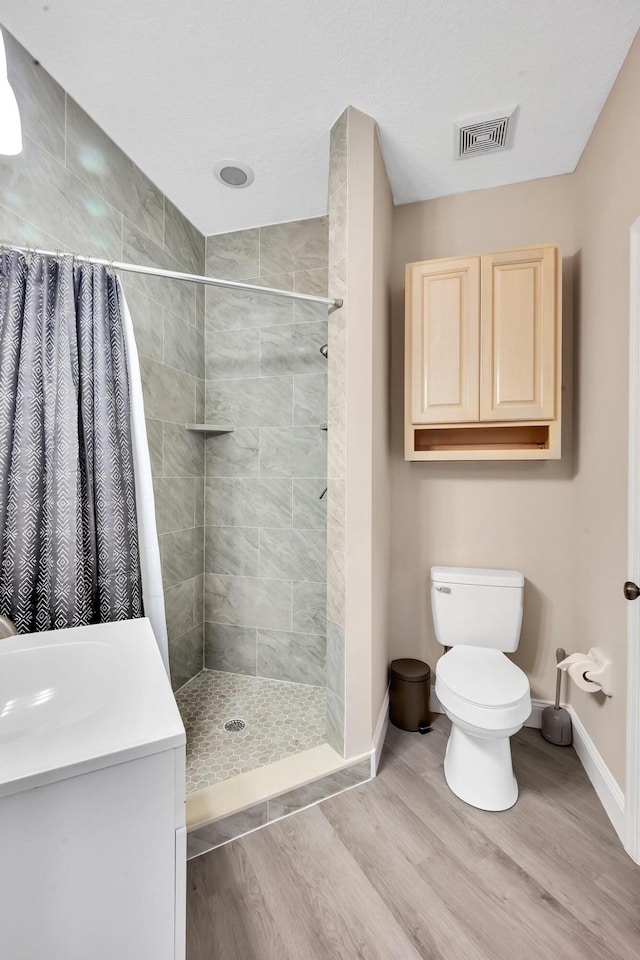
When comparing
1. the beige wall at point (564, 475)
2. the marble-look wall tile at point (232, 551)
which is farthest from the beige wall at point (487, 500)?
the marble-look wall tile at point (232, 551)

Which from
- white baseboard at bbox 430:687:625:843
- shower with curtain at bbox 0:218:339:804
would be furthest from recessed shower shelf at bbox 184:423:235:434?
white baseboard at bbox 430:687:625:843

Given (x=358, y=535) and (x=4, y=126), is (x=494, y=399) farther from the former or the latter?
(x=4, y=126)

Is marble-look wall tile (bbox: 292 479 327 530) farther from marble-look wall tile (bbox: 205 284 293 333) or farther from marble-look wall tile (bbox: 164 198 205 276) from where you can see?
marble-look wall tile (bbox: 164 198 205 276)

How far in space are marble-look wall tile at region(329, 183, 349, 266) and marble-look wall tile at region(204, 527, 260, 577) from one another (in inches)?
56.9

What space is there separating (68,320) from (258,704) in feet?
6.40

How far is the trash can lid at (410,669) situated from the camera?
203 cm

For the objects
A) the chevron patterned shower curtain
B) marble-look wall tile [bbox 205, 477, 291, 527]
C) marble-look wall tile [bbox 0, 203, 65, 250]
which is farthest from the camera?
marble-look wall tile [bbox 205, 477, 291, 527]

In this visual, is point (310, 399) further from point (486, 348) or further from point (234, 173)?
point (234, 173)

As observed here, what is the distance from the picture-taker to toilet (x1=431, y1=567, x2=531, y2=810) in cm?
154

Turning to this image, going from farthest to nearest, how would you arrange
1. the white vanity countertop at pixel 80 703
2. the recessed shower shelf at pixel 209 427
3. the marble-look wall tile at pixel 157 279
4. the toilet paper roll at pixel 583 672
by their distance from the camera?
→ the recessed shower shelf at pixel 209 427, the marble-look wall tile at pixel 157 279, the toilet paper roll at pixel 583 672, the white vanity countertop at pixel 80 703

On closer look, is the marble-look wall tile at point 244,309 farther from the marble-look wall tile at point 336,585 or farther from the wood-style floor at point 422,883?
the wood-style floor at point 422,883

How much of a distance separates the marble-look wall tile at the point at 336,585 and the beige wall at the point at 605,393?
979mm

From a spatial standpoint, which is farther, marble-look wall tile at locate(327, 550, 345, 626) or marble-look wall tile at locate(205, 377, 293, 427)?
marble-look wall tile at locate(205, 377, 293, 427)

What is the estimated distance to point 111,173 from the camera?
73.6 inches
